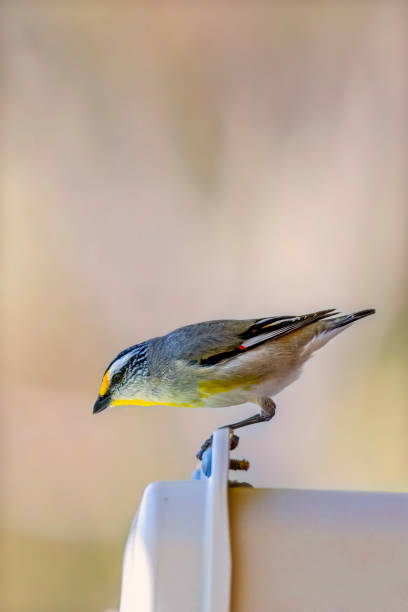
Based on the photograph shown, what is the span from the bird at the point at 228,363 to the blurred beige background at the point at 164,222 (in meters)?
0.94

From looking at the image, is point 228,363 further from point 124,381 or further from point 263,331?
point 124,381

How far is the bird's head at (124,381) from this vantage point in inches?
56.2

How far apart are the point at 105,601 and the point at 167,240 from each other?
133cm

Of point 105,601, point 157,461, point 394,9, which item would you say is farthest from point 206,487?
point 394,9

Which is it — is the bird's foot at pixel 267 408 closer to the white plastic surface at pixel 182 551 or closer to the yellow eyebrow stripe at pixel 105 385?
the yellow eyebrow stripe at pixel 105 385

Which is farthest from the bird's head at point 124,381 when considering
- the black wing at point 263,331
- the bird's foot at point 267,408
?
the bird's foot at point 267,408

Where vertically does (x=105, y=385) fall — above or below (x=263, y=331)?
below

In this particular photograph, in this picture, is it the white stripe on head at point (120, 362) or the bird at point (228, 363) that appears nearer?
the bird at point (228, 363)

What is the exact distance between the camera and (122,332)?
2.44m

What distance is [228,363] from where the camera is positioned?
4.38 ft

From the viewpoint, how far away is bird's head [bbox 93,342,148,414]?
4.68 ft

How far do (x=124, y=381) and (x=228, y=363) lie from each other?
0.83ft

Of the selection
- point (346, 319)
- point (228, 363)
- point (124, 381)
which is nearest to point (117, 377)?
point (124, 381)

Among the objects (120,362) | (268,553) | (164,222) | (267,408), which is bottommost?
(268,553)
